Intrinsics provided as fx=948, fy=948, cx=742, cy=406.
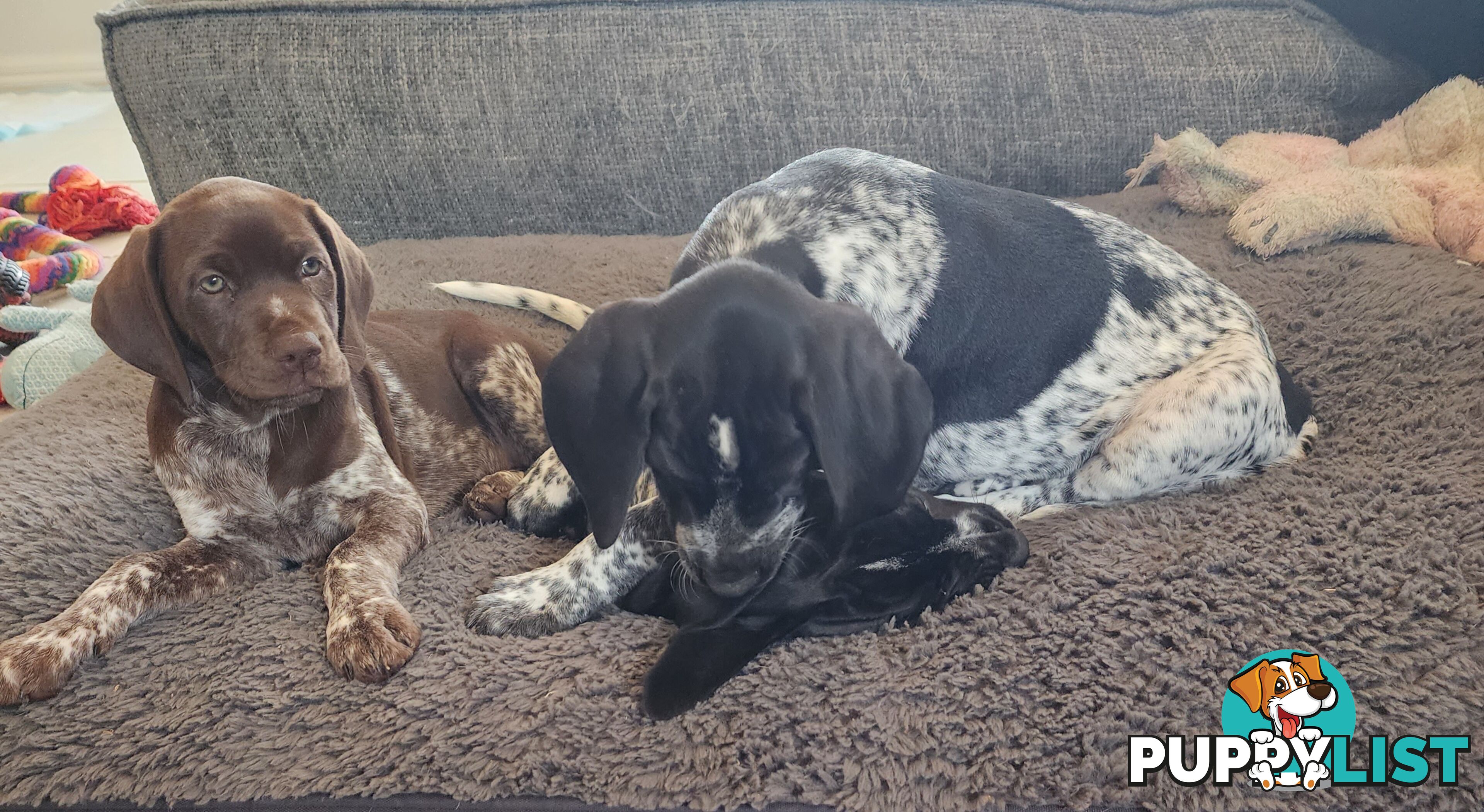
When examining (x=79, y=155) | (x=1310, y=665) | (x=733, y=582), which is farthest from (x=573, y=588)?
(x=79, y=155)

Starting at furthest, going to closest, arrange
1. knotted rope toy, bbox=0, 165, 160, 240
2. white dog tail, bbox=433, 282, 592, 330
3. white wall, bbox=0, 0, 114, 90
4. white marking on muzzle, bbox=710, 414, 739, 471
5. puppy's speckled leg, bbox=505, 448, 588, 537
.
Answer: white wall, bbox=0, 0, 114, 90
knotted rope toy, bbox=0, 165, 160, 240
white dog tail, bbox=433, 282, 592, 330
puppy's speckled leg, bbox=505, 448, 588, 537
white marking on muzzle, bbox=710, 414, 739, 471

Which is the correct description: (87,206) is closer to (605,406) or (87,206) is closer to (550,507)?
(550,507)

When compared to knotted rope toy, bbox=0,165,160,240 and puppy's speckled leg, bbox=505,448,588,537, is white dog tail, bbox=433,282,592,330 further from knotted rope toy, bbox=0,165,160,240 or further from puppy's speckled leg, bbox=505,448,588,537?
knotted rope toy, bbox=0,165,160,240

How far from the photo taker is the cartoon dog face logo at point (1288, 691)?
5.70 ft

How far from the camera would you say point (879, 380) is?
70.9 inches

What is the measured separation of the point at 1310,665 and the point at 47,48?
495 inches

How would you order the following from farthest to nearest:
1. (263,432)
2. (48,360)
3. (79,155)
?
(79,155), (48,360), (263,432)

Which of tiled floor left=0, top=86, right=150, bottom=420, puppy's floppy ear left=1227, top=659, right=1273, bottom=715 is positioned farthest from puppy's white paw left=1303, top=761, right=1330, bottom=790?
tiled floor left=0, top=86, right=150, bottom=420

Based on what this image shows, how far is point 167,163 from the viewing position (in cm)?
380

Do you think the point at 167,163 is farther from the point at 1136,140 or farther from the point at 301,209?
the point at 1136,140

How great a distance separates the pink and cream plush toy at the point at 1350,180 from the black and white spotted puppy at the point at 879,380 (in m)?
0.66

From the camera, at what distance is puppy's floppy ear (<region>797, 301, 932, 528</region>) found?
1.75 meters

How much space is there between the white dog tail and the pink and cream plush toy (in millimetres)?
2239

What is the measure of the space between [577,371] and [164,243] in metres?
1.08
